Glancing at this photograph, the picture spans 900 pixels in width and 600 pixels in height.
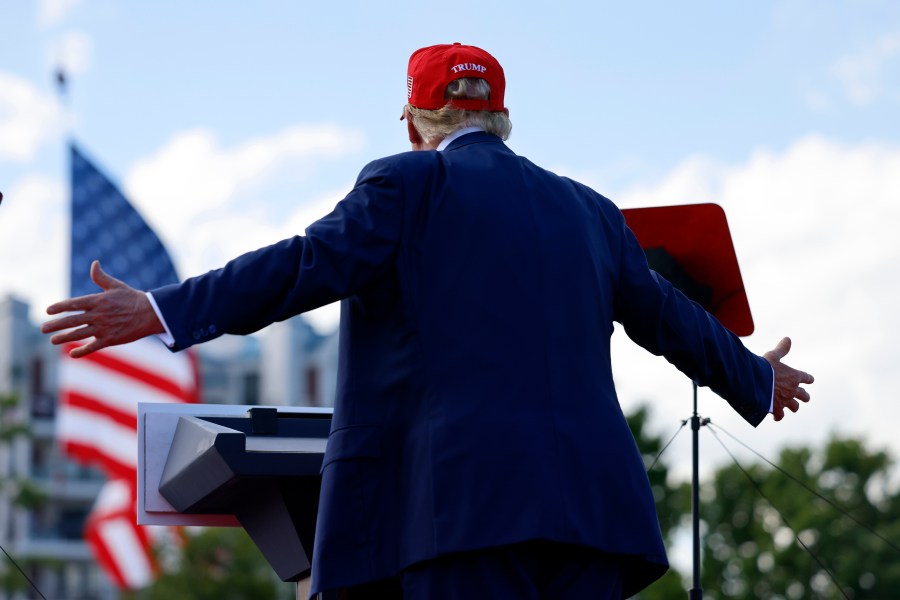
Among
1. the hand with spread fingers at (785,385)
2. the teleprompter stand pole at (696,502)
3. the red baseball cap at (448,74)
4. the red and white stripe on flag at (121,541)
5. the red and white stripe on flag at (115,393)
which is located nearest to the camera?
the red baseball cap at (448,74)

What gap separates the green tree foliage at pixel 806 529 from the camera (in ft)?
86.6

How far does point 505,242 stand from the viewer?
254cm

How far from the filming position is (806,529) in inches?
1059

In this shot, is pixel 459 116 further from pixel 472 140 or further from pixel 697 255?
pixel 697 255

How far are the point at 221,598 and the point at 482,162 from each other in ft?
92.1

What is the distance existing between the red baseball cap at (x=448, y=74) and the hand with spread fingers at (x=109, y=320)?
0.68 meters

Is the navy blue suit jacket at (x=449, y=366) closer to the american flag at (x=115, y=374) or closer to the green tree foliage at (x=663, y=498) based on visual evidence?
the american flag at (x=115, y=374)

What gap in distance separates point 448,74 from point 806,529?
25411 millimetres

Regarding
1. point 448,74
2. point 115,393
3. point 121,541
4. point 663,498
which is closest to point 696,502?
point 448,74

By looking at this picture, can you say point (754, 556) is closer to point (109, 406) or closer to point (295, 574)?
point (109, 406)

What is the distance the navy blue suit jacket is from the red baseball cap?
176 mm

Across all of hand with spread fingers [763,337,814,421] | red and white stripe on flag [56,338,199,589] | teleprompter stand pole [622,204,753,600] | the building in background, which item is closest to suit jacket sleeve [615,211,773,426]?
hand with spread fingers [763,337,814,421]

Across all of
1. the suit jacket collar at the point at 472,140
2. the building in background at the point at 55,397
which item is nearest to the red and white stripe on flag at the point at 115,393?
the suit jacket collar at the point at 472,140

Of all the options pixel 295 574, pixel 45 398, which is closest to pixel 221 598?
pixel 45 398
